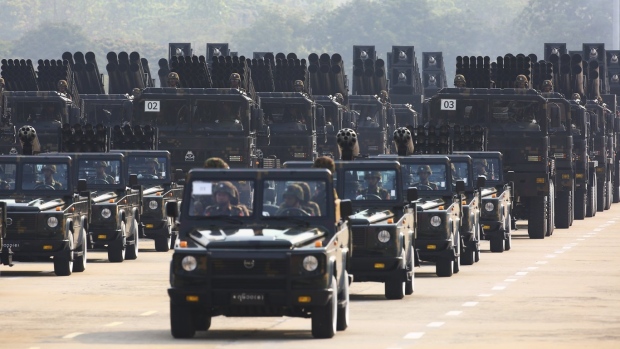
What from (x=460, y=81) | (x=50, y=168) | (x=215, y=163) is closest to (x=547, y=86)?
(x=460, y=81)

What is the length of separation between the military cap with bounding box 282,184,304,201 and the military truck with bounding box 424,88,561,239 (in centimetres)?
2290

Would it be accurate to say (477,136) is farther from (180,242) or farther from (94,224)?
(180,242)

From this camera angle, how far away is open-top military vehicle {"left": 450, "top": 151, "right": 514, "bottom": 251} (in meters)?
36.1

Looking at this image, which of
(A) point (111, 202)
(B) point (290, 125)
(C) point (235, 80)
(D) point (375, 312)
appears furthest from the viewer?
(B) point (290, 125)

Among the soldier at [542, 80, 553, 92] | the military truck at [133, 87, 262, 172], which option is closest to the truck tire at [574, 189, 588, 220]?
the soldier at [542, 80, 553, 92]

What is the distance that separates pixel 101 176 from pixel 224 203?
567 inches

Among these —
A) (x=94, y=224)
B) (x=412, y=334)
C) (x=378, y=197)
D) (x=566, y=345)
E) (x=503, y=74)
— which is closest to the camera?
(x=566, y=345)

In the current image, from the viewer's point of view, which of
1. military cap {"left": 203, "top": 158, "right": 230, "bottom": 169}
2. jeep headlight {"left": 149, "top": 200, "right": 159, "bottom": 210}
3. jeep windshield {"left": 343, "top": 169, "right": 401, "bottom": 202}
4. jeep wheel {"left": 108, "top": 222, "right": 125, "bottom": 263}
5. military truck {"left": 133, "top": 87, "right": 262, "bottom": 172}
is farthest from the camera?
military truck {"left": 133, "top": 87, "right": 262, "bottom": 172}

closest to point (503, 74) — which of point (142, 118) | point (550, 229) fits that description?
point (550, 229)

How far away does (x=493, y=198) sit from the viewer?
36.0 m

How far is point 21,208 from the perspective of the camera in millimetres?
27719

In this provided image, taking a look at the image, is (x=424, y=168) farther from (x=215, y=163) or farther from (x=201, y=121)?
(x=201, y=121)

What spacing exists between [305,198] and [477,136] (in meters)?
21.8

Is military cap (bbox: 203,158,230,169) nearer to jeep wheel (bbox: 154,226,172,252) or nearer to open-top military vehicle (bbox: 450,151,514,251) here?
open-top military vehicle (bbox: 450,151,514,251)
